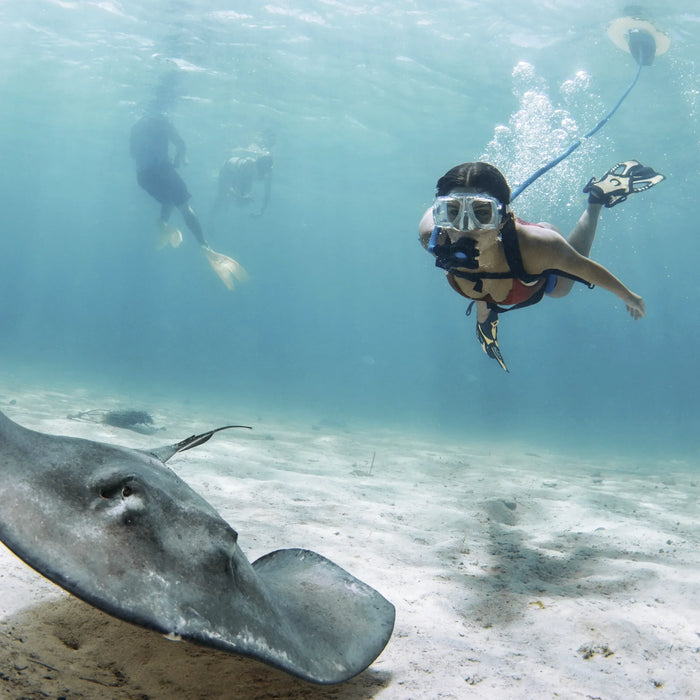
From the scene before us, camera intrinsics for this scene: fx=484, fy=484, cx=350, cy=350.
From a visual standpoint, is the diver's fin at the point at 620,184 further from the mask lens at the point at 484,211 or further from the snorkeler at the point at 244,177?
the snorkeler at the point at 244,177

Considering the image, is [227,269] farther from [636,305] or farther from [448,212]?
[636,305]

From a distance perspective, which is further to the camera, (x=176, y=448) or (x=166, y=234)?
(x=166, y=234)

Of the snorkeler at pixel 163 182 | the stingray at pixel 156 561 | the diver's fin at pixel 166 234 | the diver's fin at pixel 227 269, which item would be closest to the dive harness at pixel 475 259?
the stingray at pixel 156 561

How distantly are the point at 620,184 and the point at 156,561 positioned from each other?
5702 millimetres

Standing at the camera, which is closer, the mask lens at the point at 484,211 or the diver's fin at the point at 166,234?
the mask lens at the point at 484,211

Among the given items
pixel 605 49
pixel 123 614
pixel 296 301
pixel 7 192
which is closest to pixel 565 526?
pixel 123 614

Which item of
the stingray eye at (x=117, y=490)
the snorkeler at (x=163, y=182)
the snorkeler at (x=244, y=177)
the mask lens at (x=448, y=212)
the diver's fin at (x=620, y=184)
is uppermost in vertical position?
the snorkeler at (x=244, y=177)

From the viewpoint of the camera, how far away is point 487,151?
28.0 metres

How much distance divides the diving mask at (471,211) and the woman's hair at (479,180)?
0.11 meters

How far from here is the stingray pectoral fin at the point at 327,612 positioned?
59.2 inches

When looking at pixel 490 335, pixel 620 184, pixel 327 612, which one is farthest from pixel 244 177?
pixel 327 612

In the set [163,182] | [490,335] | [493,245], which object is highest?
[163,182]

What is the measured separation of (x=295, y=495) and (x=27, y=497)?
13.9ft

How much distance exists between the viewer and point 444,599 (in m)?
3.02
